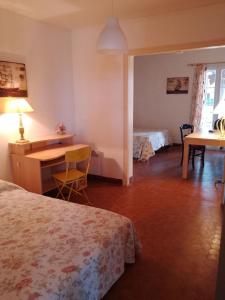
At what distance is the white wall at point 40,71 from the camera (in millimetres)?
3119

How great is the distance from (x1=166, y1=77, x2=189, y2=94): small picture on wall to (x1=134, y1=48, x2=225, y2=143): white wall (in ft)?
0.29

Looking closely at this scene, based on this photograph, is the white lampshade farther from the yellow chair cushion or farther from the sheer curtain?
the sheer curtain

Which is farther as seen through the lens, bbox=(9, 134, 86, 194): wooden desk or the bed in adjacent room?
the bed in adjacent room

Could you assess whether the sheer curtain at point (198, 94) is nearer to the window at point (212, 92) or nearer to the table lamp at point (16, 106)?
the window at point (212, 92)

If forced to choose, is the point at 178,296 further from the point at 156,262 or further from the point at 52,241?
the point at 52,241

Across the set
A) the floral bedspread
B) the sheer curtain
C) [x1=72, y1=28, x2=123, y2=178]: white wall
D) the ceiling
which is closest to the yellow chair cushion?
the floral bedspread

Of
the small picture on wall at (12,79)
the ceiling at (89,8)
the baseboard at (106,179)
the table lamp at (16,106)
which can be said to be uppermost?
the ceiling at (89,8)

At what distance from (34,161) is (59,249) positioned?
5.26 ft

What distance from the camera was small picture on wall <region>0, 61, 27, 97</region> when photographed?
9.92 ft

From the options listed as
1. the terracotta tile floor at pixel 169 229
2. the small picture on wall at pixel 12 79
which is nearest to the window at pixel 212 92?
the terracotta tile floor at pixel 169 229

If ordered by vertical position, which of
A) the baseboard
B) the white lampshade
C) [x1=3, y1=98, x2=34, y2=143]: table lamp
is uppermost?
the white lampshade

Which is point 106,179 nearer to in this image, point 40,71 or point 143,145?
point 143,145

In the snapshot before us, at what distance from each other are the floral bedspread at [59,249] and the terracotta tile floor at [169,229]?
0.63 ft

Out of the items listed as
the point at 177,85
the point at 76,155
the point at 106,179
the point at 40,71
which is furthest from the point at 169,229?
the point at 177,85
